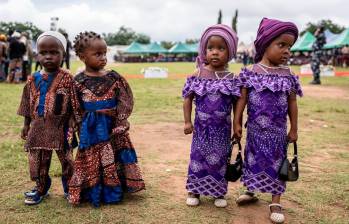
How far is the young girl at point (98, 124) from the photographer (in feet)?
11.9

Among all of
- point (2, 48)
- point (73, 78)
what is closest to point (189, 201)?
point (73, 78)

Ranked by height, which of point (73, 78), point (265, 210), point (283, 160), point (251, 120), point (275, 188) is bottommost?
point (265, 210)

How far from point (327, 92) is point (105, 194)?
422 inches

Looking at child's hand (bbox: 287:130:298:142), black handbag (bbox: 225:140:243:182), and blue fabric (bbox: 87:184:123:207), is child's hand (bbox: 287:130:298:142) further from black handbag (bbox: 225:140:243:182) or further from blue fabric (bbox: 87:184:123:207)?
blue fabric (bbox: 87:184:123:207)

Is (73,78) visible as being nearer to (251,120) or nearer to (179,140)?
(251,120)

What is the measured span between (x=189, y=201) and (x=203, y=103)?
89 cm

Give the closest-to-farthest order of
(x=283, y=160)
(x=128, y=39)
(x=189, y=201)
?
(x=283, y=160) → (x=189, y=201) → (x=128, y=39)

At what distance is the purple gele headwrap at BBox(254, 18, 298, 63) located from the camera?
3.36 meters

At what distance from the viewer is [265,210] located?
371 centimetres

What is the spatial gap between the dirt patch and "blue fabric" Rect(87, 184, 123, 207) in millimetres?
9232

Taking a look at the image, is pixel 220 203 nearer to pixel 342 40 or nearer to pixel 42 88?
pixel 42 88

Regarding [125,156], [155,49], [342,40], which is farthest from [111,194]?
[155,49]

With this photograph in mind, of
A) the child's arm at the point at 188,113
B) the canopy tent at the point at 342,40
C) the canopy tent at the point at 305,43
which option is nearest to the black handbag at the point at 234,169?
the child's arm at the point at 188,113

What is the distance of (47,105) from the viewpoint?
3.60 meters
